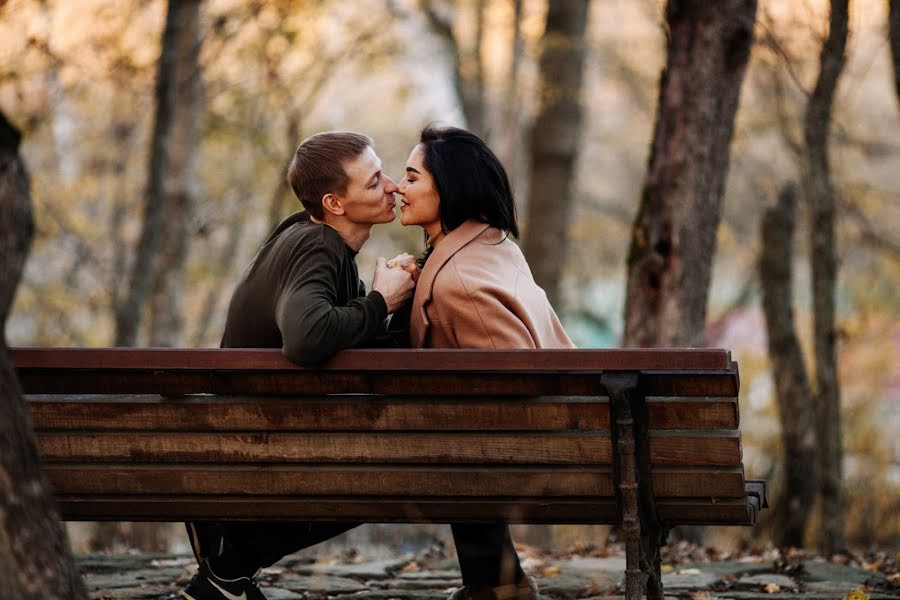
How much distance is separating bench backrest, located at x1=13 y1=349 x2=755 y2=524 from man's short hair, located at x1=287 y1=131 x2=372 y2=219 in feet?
2.88

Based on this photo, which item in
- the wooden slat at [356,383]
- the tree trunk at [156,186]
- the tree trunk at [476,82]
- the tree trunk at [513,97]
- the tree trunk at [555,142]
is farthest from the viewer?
the tree trunk at [476,82]

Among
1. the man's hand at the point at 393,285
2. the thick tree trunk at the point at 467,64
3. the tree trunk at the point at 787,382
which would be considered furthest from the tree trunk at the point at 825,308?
the thick tree trunk at the point at 467,64

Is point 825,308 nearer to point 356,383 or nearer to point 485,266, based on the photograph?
point 485,266

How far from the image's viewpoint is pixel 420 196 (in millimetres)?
4625

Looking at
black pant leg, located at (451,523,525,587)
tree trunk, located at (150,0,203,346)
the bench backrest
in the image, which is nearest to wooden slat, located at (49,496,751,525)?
the bench backrest

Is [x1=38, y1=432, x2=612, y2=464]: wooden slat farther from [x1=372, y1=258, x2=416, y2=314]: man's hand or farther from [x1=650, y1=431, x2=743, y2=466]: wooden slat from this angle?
[x1=372, y1=258, x2=416, y2=314]: man's hand

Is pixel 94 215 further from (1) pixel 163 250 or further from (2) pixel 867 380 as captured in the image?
(2) pixel 867 380

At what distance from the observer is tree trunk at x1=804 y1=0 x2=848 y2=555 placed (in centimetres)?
916

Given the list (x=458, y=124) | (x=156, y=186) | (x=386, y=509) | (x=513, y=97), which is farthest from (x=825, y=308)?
(x=513, y=97)

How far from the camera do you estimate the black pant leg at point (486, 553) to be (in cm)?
443

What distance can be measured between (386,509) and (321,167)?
1.22m

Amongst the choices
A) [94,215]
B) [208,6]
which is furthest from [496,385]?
[94,215]

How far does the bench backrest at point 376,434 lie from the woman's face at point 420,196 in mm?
978

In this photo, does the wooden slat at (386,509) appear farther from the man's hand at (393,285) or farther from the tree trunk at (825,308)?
the tree trunk at (825,308)
